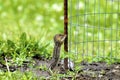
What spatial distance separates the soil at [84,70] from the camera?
5952 mm

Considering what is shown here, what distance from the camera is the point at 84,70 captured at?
245 inches

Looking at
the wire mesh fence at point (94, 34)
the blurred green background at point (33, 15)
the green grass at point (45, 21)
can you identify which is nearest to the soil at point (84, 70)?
the wire mesh fence at point (94, 34)

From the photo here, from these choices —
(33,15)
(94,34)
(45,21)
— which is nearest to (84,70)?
(94,34)

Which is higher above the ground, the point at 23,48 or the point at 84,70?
the point at 23,48

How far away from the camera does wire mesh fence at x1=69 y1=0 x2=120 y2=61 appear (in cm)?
636

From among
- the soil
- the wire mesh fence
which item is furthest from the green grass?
the soil

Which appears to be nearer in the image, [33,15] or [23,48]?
[23,48]

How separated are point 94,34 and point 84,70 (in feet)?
9.51

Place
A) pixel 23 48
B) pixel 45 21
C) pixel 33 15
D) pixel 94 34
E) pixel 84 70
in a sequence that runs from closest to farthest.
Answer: pixel 84 70
pixel 23 48
pixel 94 34
pixel 45 21
pixel 33 15

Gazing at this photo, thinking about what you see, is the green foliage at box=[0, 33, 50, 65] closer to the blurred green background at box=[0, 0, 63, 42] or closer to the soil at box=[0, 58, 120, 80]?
the soil at box=[0, 58, 120, 80]

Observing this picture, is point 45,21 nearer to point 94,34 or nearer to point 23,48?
point 94,34

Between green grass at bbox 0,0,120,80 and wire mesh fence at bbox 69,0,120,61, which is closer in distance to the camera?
wire mesh fence at bbox 69,0,120,61

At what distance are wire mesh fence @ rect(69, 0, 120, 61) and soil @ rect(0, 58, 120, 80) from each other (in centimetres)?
13

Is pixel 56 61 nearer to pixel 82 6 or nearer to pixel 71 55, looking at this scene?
pixel 71 55
